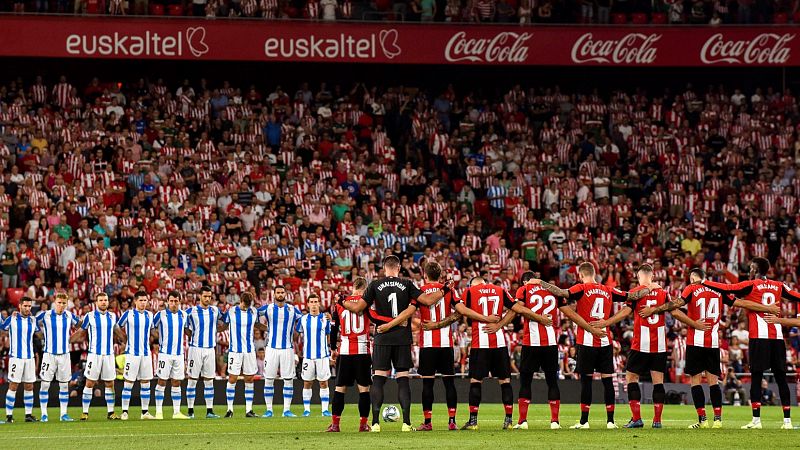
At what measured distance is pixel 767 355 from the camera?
61.9ft

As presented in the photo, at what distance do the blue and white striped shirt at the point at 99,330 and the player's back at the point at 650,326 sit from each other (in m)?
10.00

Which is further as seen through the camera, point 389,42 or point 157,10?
point 389,42

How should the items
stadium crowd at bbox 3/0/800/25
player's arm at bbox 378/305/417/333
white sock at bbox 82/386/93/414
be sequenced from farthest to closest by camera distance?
1. stadium crowd at bbox 3/0/800/25
2. white sock at bbox 82/386/93/414
3. player's arm at bbox 378/305/417/333

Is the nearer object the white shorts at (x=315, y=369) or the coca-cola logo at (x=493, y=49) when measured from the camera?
the white shorts at (x=315, y=369)

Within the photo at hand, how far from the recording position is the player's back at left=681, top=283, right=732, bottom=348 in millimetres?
18875

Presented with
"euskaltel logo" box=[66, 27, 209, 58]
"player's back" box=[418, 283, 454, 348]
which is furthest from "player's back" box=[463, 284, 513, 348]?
"euskaltel logo" box=[66, 27, 209, 58]

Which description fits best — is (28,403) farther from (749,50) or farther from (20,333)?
A: (749,50)

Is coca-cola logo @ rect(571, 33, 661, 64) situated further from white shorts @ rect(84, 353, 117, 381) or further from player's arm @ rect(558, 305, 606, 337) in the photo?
player's arm @ rect(558, 305, 606, 337)

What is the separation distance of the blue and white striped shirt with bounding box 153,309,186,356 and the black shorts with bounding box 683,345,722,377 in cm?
978

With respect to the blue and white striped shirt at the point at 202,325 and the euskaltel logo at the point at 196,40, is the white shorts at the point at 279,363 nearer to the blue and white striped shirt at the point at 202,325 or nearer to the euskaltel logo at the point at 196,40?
the blue and white striped shirt at the point at 202,325

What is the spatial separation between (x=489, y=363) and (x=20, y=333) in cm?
913

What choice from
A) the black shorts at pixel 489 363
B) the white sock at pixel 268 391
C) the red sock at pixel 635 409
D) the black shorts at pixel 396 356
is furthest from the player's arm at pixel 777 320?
the white sock at pixel 268 391

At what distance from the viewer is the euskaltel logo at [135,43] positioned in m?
36.4

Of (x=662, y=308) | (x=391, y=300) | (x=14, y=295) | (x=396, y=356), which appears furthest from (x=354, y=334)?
(x=14, y=295)
